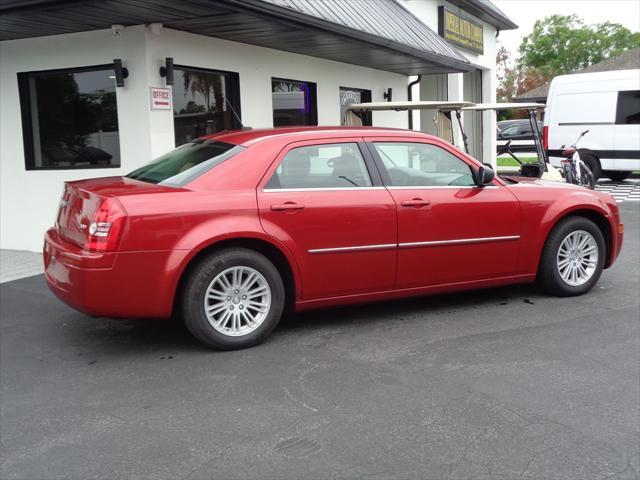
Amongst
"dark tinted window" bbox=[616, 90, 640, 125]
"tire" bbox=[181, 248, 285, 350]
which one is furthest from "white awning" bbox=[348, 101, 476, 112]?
"dark tinted window" bbox=[616, 90, 640, 125]

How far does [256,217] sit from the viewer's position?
4.85 m

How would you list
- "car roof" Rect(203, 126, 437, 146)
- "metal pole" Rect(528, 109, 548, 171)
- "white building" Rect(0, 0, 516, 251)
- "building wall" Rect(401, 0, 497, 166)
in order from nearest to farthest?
1. "car roof" Rect(203, 126, 437, 146)
2. "white building" Rect(0, 0, 516, 251)
3. "metal pole" Rect(528, 109, 548, 171)
4. "building wall" Rect(401, 0, 497, 166)

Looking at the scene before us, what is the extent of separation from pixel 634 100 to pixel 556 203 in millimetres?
12027

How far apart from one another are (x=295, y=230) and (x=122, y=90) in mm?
4592

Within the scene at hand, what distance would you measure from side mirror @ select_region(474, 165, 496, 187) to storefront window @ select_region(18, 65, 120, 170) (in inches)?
A: 197

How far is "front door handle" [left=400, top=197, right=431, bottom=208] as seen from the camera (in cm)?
538

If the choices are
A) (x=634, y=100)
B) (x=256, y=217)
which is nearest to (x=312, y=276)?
(x=256, y=217)

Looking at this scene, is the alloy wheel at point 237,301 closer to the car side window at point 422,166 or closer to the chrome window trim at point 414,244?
the chrome window trim at point 414,244

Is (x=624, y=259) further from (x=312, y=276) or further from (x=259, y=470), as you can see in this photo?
(x=259, y=470)

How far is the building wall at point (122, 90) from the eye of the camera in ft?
27.7

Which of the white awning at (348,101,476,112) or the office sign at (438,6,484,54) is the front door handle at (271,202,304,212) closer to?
the white awning at (348,101,476,112)

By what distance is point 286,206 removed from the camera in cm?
496

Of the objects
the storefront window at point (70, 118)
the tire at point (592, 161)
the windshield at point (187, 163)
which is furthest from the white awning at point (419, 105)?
the tire at point (592, 161)

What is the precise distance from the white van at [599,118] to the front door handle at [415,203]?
12743mm
